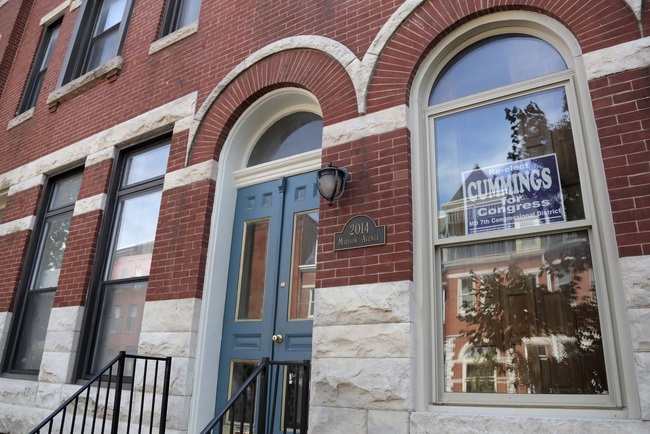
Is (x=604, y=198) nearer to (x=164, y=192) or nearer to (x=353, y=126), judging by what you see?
(x=353, y=126)

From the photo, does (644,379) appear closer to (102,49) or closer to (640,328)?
(640,328)

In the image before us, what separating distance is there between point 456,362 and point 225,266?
2581 millimetres

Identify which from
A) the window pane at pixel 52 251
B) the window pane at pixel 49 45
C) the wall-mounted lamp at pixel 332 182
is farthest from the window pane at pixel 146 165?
the window pane at pixel 49 45

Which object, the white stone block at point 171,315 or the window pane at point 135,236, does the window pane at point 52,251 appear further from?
the white stone block at point 171,315

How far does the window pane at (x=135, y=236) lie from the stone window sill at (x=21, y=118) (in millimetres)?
3329

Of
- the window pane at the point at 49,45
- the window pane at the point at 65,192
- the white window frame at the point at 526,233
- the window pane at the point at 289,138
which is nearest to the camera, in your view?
the white window frame at the point at 526,233

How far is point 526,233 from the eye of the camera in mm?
3553

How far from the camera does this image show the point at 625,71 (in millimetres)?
3449

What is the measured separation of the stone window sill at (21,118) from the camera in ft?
27.2

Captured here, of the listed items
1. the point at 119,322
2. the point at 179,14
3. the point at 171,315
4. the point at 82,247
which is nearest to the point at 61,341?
the point at 119,322

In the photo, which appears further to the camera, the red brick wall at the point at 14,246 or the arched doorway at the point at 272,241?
the red brick wall at the point at 14,246

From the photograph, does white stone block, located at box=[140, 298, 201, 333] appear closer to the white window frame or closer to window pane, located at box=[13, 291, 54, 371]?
the white window frame

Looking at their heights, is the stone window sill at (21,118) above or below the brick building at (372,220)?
above

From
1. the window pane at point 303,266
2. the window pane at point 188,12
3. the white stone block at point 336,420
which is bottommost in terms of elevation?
the white stone block at point 336,420
